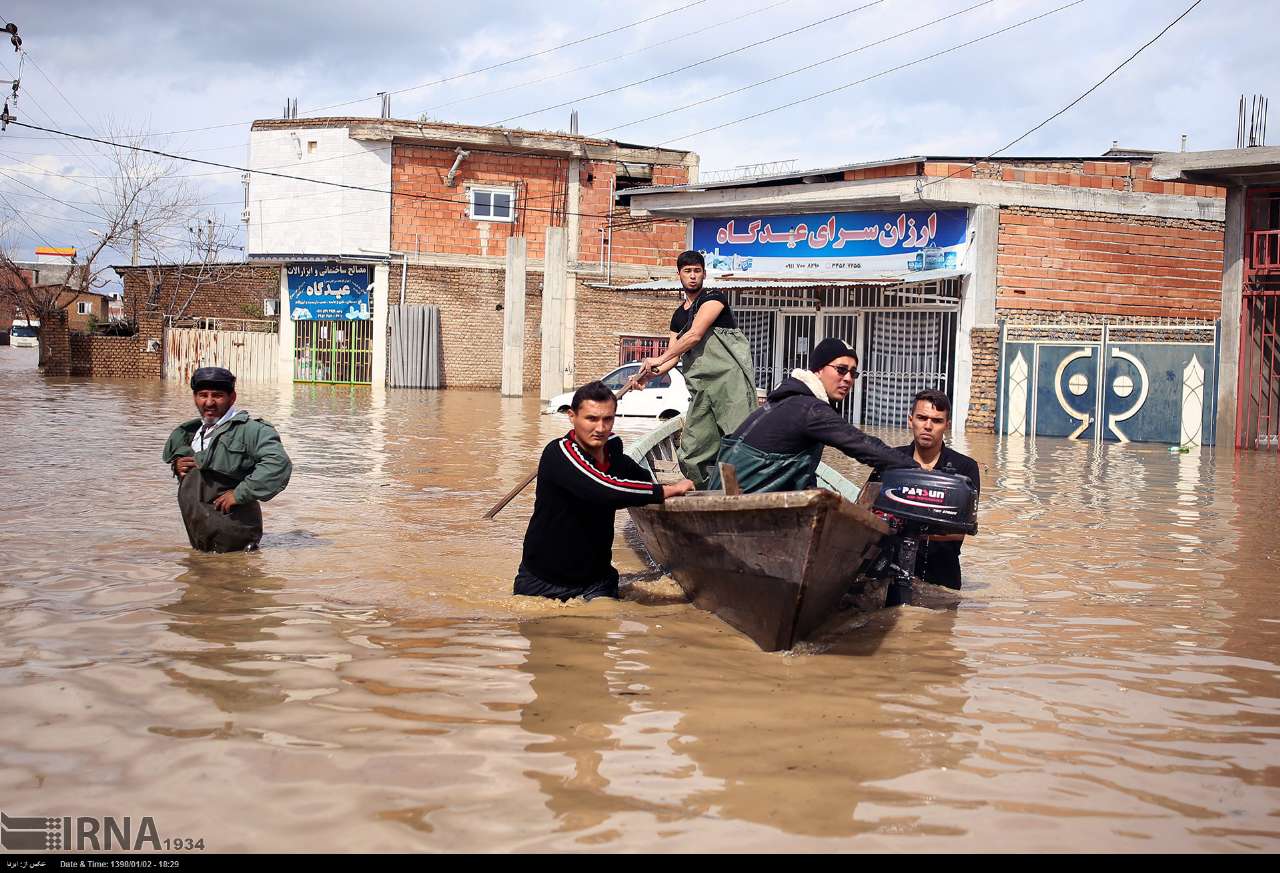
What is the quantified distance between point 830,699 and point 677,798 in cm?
132

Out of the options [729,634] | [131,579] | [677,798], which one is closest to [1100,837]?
[677,798]

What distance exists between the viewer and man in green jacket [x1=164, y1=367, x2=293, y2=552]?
24.0 feet

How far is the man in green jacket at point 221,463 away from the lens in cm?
732

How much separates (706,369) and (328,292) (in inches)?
1184

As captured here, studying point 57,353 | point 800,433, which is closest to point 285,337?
point 57,353

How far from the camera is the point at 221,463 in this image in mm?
7344

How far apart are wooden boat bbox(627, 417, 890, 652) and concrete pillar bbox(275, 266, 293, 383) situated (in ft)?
105

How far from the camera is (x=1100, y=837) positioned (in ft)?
11.3

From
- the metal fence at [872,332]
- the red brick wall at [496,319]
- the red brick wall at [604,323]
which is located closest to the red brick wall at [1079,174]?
the metal fence at [872,332]

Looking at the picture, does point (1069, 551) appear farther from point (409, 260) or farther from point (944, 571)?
point (409, 260)

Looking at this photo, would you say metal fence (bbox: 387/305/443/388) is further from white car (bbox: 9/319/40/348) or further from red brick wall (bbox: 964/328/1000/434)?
white car (bbox: 9/319/40/348)

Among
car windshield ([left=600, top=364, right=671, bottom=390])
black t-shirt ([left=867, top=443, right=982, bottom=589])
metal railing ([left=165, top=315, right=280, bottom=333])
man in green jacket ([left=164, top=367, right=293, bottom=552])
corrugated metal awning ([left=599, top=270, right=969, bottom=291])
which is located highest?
corrugated metal awning ([left=599, top=270, right=969, bottom=291])

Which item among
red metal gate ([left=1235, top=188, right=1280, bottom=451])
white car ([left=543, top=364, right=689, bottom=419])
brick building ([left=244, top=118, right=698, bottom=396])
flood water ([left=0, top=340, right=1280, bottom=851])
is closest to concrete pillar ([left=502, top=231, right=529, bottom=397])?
brick building ([left=244, top=118, right=698, bottom=396])

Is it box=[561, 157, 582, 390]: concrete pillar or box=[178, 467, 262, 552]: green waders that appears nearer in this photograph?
box=[178, 467, 262, 552]: green waders
